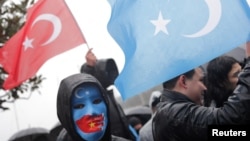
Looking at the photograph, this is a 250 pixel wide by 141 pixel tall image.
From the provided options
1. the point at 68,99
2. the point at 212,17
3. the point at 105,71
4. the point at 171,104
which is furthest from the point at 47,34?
the point at 212,17

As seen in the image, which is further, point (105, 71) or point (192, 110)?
point (105, 71)

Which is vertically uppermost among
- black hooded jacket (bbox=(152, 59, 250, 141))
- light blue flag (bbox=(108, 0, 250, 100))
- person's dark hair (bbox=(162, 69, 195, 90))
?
light blue flag (bbox=(108, 0, 250, 100))

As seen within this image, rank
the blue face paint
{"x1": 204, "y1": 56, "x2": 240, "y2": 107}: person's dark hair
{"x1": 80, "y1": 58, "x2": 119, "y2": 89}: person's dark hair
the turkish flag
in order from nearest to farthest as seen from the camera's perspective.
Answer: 1. {"x1": 204, "y1": 56, "x2": 240, "y2": 107}: person's dark hair
2. the blue face paint
3. the turkish flag
4. {"x1": 80, "y1": 58, "x2": 119, "y2": 89}: person's dark hair

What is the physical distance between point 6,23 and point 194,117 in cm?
461

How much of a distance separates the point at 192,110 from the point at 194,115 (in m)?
0.05

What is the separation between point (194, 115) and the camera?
235cm

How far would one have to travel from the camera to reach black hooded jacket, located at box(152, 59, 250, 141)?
217 centimetres

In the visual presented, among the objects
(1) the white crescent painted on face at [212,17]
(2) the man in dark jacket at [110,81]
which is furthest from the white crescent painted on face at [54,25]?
(1) the white crescent painted on face at [212,17]

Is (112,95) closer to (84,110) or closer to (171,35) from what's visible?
(84,110)

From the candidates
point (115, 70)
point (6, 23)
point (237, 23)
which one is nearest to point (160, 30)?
point (237, 23)

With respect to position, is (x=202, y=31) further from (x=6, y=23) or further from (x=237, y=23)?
(x=6, y=23)

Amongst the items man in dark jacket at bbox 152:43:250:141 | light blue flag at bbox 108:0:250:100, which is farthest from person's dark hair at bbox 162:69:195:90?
light blue flag at bbox 108:0:250:100

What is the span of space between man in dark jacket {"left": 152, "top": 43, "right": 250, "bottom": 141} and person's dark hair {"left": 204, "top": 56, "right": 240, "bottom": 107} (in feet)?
2.06

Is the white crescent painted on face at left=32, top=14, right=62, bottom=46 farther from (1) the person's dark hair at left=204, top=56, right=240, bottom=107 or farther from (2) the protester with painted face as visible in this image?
(1) the person's dark hair at left=204, top=56, right=240, bottom=107
